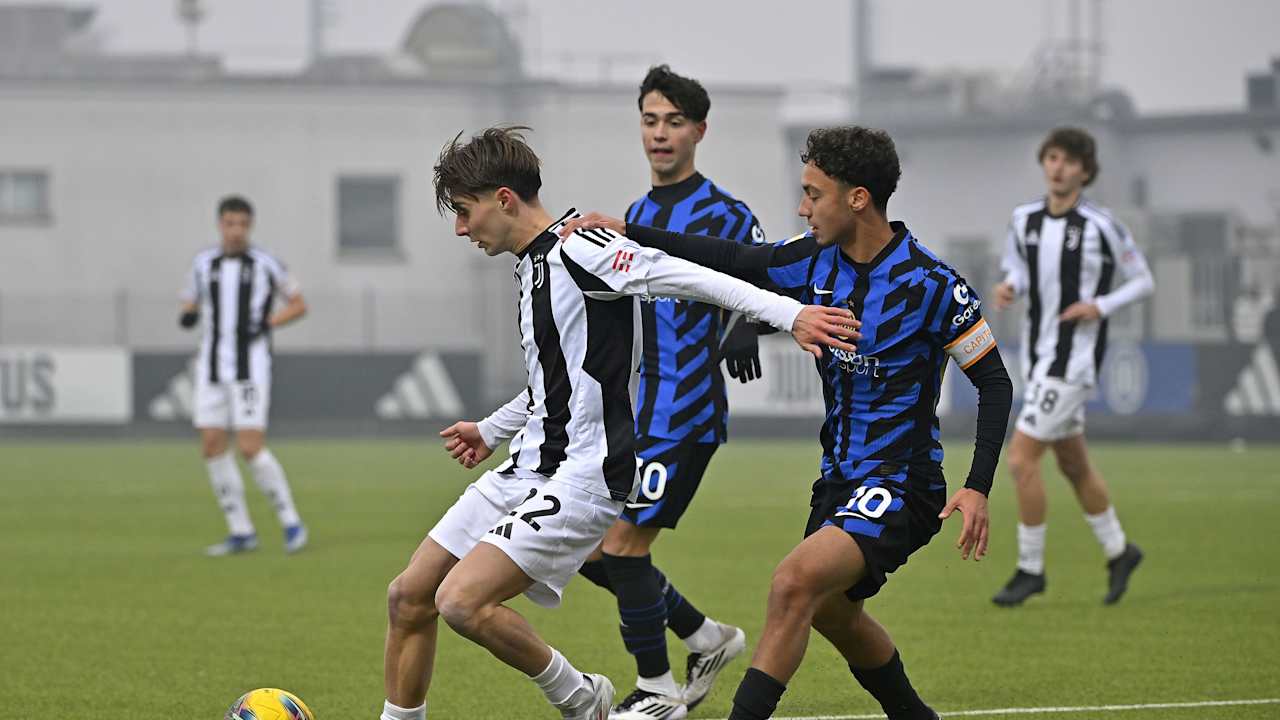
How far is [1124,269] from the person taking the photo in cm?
981

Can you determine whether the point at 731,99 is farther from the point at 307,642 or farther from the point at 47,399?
the point at 307,642

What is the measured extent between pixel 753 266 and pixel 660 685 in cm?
176

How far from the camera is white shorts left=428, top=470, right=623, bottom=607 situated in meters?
5.32

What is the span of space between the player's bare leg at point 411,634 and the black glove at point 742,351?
5.30 feet

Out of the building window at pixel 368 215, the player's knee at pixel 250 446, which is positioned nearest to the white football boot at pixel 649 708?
the player's knee at pixel 250 446

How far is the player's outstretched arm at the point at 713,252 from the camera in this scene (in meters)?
5.71

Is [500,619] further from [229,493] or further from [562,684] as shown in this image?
[229,493]

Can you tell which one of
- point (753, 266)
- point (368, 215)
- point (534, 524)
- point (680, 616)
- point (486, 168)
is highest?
point (486, 168)

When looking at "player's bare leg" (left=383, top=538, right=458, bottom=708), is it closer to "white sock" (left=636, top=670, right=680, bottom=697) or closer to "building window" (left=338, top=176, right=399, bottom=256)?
"white sock" (left=636, top=670, right=680, bottom=697)

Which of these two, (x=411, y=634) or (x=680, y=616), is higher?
(x=411, y=634)

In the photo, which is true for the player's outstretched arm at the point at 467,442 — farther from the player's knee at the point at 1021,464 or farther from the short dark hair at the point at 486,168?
the player's knee at the point at 1021,464

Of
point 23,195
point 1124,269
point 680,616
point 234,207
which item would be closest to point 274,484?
point 234,207

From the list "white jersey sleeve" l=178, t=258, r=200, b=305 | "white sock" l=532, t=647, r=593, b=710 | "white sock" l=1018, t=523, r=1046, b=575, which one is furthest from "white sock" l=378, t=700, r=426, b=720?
"white jersey sleeve" l=178, t=258, r=200, b=305

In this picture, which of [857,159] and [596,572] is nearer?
[857,159]
